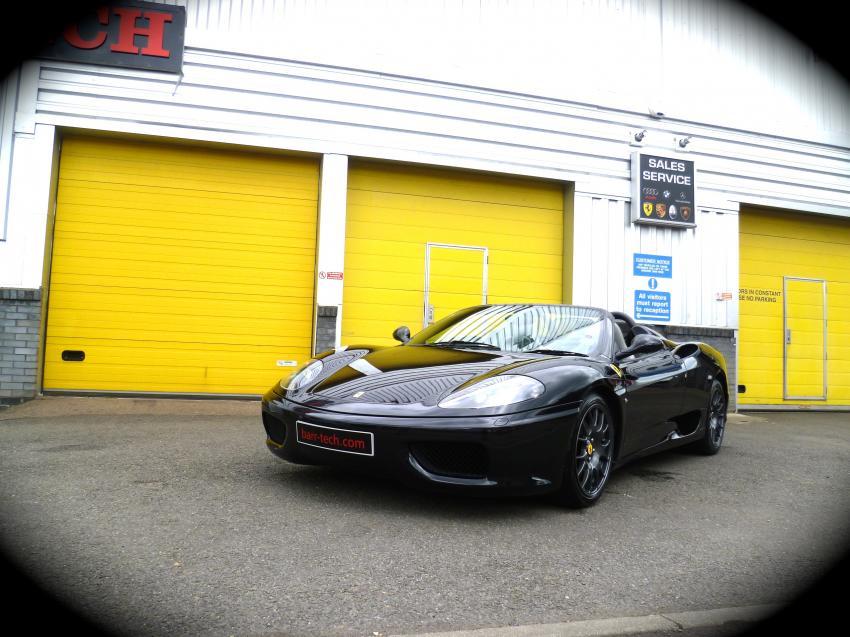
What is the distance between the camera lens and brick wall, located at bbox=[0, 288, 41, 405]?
21.4ft

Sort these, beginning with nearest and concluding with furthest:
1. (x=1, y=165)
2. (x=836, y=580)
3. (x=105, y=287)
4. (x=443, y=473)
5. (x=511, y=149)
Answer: (x=836, y=580)
(x=443, y=473)
(x=1, y=165)
(x=105, y=287)
(x=511, y=149)

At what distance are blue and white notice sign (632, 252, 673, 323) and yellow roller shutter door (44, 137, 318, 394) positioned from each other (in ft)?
15.4

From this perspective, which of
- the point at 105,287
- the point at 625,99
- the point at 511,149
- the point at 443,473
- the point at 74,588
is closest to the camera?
the point at 74,588

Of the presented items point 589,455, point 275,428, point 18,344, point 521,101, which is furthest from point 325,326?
point 589,455

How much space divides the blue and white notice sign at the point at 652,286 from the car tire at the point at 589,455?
5.59m

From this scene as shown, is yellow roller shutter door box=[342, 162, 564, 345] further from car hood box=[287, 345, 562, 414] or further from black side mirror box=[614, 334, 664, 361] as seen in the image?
black side mirror box=[614, 334, 664, 361]

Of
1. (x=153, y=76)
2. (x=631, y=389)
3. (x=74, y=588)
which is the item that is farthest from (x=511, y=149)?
(x=74, y=588)

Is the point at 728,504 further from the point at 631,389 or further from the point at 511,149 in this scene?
the point at 511,149

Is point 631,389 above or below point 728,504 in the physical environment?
above

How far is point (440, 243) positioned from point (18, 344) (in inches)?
204

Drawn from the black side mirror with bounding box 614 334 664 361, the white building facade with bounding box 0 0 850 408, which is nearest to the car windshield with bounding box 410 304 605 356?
the black side mirror with bounding box 614 334 664 361

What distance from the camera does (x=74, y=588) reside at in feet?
6.37

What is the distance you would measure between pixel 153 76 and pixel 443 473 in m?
6.49

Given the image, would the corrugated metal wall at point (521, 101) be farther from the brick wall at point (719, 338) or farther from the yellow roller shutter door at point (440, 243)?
the yellow roller shutter door at point (440, 243)
